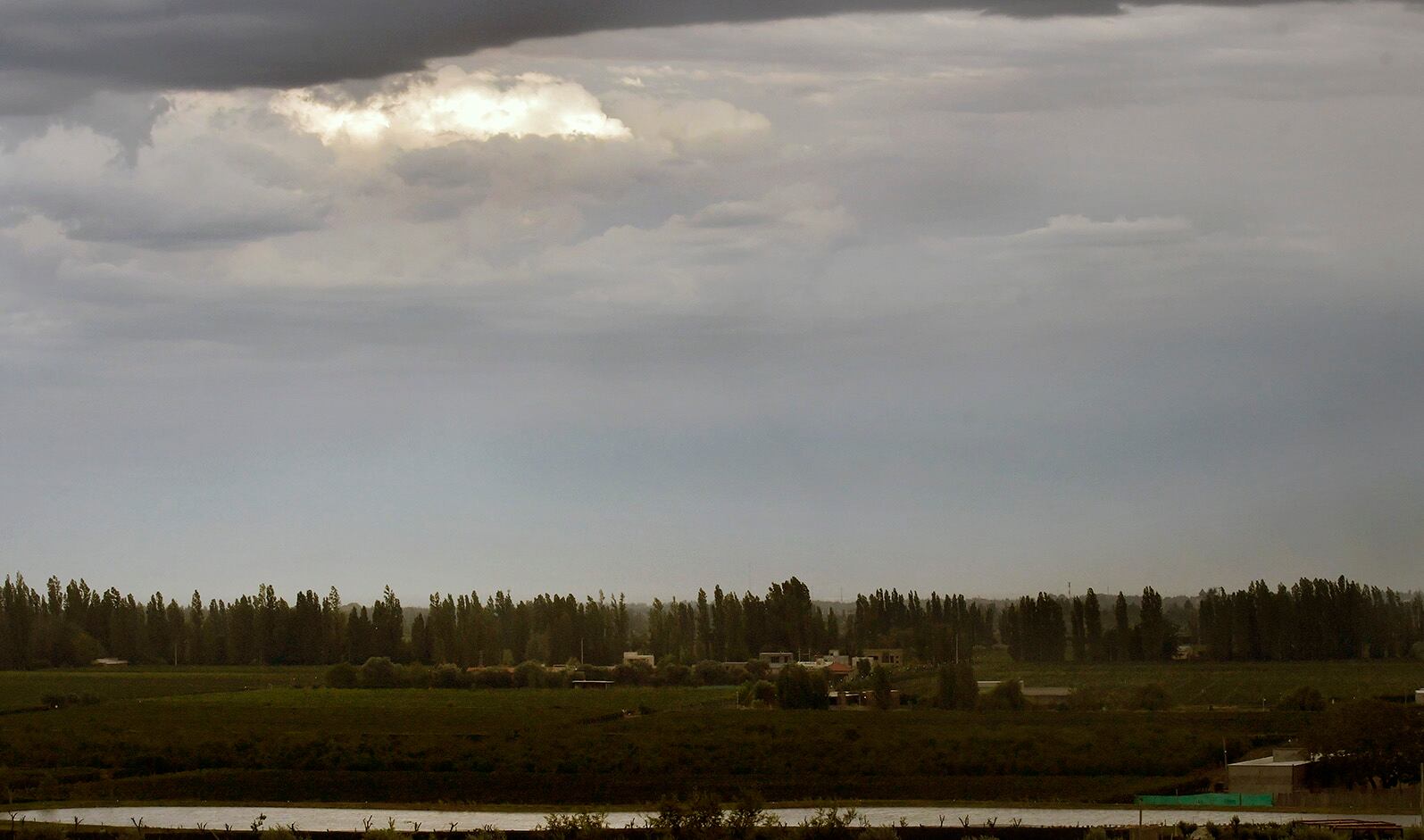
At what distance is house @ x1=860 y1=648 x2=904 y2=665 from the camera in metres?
97.0

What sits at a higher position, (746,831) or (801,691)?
(801,691)

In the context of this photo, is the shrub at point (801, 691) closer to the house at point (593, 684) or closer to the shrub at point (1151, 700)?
the shrub at point (1151, 700)

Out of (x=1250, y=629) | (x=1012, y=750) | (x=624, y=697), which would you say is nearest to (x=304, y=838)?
(x=1012, y=750)

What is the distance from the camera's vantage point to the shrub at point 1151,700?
6719 centimetres

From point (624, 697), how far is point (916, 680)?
44.8 ft

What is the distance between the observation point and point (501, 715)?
6650 centimetres

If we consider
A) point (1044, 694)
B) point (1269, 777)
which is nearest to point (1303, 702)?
point (1044, 694)

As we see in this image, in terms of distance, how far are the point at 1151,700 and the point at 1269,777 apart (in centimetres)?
2540

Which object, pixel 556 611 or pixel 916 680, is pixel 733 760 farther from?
pixel 556 611

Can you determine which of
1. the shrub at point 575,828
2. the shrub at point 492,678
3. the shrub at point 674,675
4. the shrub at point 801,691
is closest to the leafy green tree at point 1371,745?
the shrub at point 575,828

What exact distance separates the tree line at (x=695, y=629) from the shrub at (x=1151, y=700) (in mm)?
24829

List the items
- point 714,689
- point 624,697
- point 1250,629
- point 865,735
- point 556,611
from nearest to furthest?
point 865,735, point 624,697, point 714,689, point 1250,629, point 556,611

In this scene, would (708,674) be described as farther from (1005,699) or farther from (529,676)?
(1005,699)

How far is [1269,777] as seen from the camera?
140 ft
